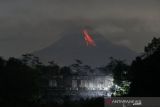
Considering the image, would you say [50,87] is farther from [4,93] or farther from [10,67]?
[4,93]

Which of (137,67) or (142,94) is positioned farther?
(137,67)

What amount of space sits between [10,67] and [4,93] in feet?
22.8

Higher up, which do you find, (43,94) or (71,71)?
(71,71)

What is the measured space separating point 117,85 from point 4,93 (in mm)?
20997

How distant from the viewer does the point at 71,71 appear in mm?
106312

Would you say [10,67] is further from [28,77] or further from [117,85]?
[117,85]

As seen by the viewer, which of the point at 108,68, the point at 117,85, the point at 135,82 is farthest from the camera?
the point at 108,68

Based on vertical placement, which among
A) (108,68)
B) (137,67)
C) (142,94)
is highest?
(108,68)

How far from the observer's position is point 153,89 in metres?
43.0

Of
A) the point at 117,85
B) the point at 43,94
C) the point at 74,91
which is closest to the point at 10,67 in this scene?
the point at 43,94

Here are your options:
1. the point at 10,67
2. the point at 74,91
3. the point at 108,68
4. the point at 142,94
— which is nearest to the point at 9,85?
the point at 10,67

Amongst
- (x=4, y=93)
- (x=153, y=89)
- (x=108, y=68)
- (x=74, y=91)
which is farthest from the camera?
(x=108, y=68)

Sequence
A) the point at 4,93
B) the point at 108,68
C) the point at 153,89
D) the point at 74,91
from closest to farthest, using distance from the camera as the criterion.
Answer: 1. the point at 153,89
2. the point at 4,93
3. the point at 74,91
4. the point at 108,68

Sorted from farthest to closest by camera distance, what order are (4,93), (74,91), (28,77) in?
(74,91) → (28,77) → (4,93)
